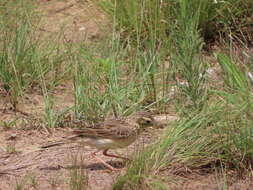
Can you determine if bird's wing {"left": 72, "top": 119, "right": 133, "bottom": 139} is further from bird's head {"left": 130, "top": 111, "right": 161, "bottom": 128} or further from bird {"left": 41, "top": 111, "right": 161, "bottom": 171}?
bird's head {"left": 130, "top": 111, "right": 161, "bottom": 128}

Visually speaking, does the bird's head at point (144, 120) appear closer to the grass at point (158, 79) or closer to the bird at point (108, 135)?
the bird at point (108, 135)

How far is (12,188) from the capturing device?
5859 mm

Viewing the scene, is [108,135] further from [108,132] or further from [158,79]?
[158,79]

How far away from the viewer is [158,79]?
8016mm

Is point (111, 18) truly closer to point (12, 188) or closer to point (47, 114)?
point (47, 114)

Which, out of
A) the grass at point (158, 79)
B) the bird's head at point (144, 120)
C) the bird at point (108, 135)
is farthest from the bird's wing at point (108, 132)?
the grass at point (158, 79)

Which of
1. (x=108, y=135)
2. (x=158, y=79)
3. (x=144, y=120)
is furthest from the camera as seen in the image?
(x=158, y=79)

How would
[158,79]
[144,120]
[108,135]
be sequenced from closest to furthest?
[108,135] → [144,120] → [158,79]

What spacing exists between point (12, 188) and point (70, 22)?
5.10 meters

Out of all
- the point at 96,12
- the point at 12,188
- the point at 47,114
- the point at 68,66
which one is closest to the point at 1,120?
the point at 47,114

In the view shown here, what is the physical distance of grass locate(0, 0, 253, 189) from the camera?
5.90 meters

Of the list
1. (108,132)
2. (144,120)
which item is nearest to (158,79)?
(144,120)

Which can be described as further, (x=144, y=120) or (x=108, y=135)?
(x=144, y=120)

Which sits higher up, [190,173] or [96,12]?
[96,12]
